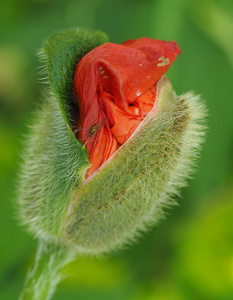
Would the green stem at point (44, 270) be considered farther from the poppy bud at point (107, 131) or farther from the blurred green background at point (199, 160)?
the blurred green background at point (199, 160)

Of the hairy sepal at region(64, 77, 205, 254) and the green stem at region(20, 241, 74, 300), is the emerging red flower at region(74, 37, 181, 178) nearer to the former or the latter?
the hairy sepal at region(64, 77, 205, 254)

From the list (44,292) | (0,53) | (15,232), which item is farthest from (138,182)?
(0,53)

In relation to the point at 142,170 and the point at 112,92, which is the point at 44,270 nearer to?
the point at 142,170

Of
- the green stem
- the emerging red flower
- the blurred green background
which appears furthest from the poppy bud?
the blurred green background

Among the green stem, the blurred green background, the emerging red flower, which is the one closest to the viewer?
the emerging red flower

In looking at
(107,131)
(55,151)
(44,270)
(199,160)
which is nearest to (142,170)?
(107,131)

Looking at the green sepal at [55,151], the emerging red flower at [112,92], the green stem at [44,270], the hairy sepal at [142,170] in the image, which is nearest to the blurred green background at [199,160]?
the green stem at [44,270]
